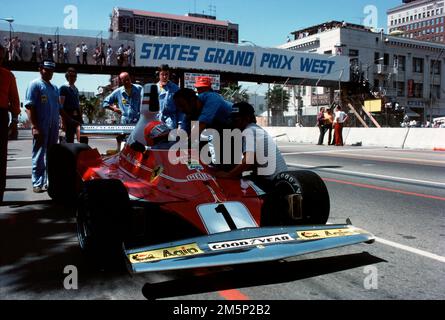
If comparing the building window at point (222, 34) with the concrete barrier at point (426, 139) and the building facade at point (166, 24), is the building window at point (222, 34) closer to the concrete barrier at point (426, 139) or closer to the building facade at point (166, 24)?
the building facade at point (166, 24)

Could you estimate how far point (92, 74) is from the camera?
82.6 ft

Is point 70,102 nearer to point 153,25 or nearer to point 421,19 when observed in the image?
point 153,25

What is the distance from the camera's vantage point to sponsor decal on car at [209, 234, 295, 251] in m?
2.82

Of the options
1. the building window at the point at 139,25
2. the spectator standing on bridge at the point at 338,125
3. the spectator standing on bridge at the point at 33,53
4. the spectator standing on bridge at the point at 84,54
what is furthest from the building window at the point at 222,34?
the spectator standing on bridge at the point at 338,125

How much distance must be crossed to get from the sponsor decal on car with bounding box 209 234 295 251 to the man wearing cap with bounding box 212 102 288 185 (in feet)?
3.78

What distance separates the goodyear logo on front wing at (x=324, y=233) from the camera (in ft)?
9.95

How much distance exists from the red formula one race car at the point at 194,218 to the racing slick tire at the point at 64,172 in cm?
123

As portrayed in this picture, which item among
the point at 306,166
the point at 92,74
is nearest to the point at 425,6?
the point at 92,74

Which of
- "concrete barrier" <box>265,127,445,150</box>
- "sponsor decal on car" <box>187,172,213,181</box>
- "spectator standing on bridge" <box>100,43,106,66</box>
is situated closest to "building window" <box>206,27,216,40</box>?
"spectator standing on bridge" <box>100,43,106,66</box>

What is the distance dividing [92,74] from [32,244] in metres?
22.8

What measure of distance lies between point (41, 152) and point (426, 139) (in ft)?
48.0

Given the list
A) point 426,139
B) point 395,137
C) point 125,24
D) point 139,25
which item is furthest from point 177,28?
point 426,139

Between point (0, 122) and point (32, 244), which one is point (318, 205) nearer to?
point (32, 244)

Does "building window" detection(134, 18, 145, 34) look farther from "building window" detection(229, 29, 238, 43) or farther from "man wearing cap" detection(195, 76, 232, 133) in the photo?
"man wearing cap" detection(195, 76, 232, 133)
